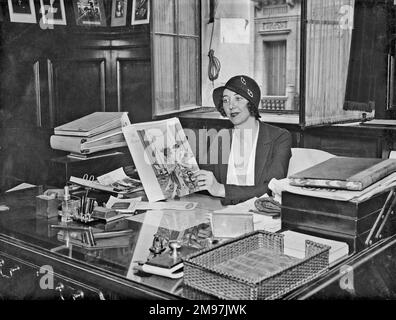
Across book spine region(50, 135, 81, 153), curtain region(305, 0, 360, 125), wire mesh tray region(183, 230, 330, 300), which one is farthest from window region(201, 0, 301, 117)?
wire mesh tray region(183, 230, 330, 300)

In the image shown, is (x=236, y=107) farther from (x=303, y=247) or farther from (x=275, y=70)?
(x=303, y=247)

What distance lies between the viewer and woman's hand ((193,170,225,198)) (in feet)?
6.48

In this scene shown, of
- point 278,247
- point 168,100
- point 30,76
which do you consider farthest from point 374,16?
point 30,76

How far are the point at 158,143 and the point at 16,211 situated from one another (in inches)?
22.5

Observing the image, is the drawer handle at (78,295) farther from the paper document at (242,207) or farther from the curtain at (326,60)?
the curtain at (326,60)

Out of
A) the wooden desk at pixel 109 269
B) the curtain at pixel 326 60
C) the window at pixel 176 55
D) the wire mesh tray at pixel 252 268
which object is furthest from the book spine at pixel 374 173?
the window at pixel 176 55

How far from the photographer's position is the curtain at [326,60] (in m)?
2.11

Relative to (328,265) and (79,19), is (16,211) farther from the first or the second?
(79,19)

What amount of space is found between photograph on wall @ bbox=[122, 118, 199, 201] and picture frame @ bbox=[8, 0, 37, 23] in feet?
3.04

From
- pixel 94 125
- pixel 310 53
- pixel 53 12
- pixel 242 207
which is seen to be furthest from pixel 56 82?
pixel 242 207

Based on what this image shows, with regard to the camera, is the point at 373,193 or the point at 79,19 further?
the point at 79,19

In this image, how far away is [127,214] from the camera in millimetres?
1727

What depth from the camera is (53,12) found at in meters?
2.63

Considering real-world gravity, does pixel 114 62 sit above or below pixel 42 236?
above
